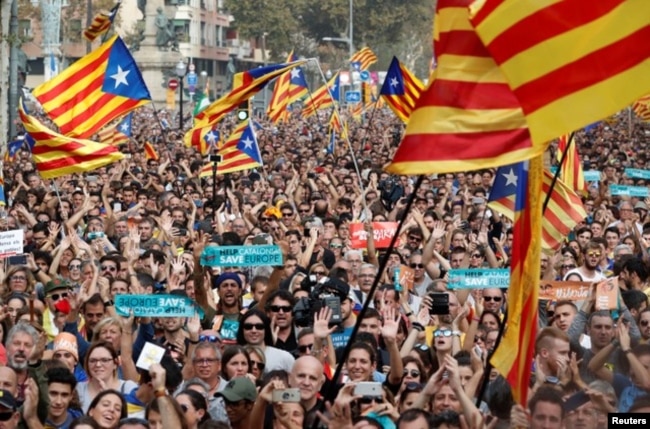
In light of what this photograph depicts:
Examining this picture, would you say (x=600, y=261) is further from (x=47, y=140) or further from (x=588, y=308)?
(x=47, y=140)

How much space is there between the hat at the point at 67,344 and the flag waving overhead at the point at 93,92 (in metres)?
8.13

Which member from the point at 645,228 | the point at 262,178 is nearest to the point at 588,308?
the point at 645,228

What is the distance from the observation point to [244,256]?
12555 millimetres

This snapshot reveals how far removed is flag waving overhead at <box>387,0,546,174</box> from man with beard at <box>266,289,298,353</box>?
3.99 metres

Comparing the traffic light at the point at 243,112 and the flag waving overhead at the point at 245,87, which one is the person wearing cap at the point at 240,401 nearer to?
the flag waving overhead at the point at 245,87

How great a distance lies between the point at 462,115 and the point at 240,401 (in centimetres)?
246

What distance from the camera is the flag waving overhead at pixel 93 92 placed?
17938 mm

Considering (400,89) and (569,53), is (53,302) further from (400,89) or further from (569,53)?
(400,89)

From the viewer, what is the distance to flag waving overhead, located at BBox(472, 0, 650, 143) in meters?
6.35

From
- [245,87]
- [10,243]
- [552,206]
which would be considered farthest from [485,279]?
[245,87]

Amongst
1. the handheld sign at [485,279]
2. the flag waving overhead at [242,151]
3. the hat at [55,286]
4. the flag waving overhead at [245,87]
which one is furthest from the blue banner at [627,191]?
the hat at [55,286]

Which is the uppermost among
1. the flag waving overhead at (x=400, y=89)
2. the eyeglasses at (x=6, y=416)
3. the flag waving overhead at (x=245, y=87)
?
the flag waving overhead at (x=400, y=89)

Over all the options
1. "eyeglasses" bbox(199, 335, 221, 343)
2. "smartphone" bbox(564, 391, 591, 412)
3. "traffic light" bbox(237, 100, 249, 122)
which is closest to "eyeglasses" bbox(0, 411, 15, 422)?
"eyeglasses" bbox(199, 335, 221, 343)

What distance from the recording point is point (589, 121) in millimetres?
6336
